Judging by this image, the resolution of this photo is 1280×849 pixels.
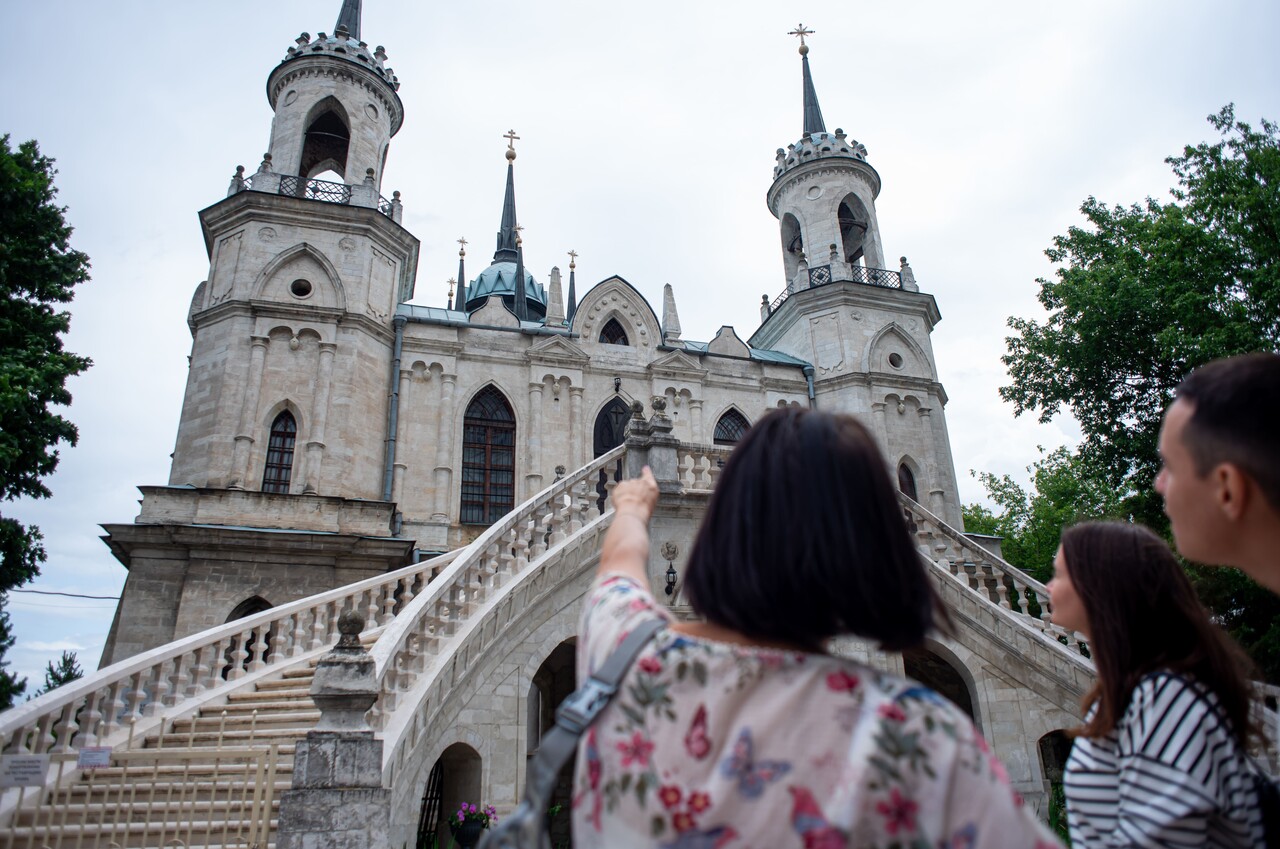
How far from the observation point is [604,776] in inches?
59.0

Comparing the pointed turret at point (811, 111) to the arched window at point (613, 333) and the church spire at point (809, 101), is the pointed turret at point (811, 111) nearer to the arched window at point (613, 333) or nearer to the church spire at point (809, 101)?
the church spire at point (809, 101)

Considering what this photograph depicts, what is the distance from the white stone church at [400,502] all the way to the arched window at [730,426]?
82 millimetres

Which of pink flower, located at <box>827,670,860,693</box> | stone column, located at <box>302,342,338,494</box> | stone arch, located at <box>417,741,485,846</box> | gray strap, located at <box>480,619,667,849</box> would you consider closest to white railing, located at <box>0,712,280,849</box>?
stone arch, located at <box>417,741,485,846</box>

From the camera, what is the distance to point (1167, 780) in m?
2.11

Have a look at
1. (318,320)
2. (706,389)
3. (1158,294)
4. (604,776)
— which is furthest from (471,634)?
(1158,294)

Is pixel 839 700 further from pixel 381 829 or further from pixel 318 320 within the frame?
pixel 318 320

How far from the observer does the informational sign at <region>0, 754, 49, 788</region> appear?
621cm

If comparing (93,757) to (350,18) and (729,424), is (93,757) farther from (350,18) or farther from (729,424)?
(350,18)

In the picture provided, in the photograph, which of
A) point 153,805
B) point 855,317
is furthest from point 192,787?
point 855,317

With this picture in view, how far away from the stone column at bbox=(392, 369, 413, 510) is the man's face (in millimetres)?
17602

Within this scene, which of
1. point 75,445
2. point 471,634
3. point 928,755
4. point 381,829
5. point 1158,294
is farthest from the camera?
point 1158,294

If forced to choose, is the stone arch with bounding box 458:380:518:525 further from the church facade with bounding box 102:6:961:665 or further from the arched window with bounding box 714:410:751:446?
the arched window with bounding box 714:410:751:446

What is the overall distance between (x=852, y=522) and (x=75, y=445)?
53.9 feet

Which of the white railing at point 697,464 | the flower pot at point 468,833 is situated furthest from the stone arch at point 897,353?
the flower pot at point 468,833
